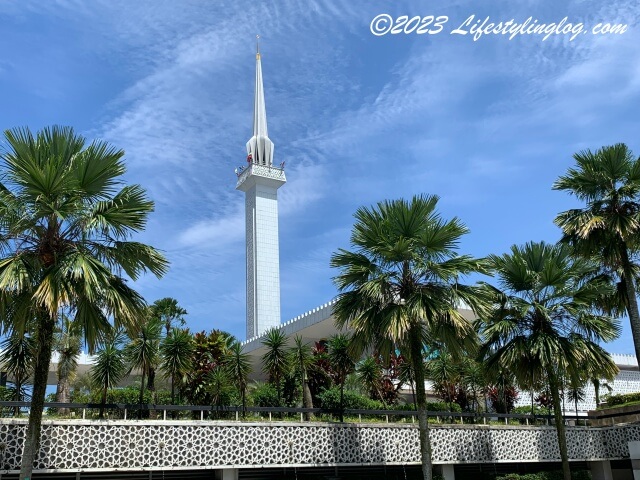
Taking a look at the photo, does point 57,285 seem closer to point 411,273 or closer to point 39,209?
point 39,209

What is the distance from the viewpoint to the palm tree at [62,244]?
1300cm

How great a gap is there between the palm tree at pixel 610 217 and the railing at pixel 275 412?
6.54 meters

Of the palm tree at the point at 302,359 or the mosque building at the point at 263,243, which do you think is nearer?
the palm tree at the point at 302,359

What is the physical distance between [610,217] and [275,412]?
13656 mm

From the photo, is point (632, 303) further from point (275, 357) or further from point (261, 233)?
point (261, 233)

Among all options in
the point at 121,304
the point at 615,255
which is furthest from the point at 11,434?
the point at 615,255

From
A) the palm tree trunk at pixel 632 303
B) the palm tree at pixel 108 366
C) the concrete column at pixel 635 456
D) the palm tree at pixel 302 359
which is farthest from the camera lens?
the palm tree at pixel 302 359

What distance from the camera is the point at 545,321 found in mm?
20250

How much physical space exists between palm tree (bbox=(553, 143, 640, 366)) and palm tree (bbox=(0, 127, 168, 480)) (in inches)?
597

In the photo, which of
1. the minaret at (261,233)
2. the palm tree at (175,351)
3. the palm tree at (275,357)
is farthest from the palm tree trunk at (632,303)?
the minaret at (261,233)

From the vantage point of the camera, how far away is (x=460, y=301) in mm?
18672

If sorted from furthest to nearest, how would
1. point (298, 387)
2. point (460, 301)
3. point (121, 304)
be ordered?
point (298, 387) → point (460, 301) → point (121, 304)

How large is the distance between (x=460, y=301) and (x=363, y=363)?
36.5ft

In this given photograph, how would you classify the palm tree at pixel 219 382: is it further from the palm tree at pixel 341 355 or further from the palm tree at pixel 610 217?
the palm tree at pixel 610 217
